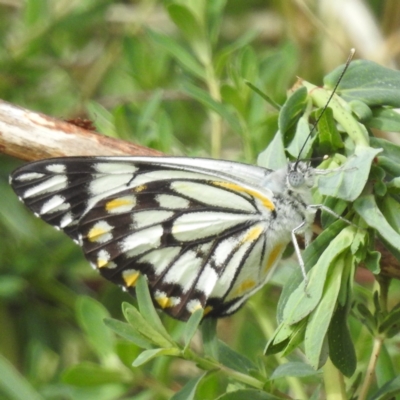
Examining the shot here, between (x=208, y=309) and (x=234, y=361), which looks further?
(x=208, y=309)

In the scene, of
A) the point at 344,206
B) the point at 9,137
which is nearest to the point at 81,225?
the point at 9,137

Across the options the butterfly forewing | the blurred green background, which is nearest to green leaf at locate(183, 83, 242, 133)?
the blurred green background

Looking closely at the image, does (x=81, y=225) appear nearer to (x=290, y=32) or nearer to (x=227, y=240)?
(x=227, y=240)

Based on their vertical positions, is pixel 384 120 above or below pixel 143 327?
above

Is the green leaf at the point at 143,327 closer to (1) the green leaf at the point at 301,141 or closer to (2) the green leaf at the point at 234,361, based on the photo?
(2) the green leaf at the point at 234,361

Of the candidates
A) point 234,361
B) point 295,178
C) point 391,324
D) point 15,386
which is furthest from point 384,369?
point 15,386

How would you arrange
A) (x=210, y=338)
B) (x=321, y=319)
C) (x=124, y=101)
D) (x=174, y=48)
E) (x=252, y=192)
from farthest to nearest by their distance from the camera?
(x=124, y=101) < (x=174, y=48) < (x=252, y=192) < (x=210, y=338) < (x=321, y=319)

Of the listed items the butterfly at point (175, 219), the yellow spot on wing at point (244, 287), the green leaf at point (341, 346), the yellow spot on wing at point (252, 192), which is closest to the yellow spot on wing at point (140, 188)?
the butterfly at point (175, 219)

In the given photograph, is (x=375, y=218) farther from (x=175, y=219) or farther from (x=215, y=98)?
(x=215, y=98)
